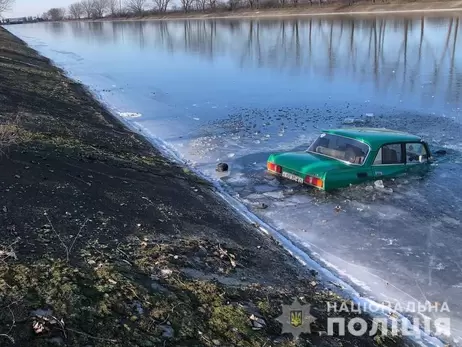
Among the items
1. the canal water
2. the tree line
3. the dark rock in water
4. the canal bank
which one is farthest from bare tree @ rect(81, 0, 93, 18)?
the dark rock in water

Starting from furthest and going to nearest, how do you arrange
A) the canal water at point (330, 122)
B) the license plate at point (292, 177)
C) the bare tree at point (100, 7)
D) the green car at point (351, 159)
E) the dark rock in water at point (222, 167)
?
the bare tree at point (100, 7) < the dark rock in water at point (222, 167) < the license plate at point (292, 177) < the green car at point (351, 159) < the canal water at point (330, 122)

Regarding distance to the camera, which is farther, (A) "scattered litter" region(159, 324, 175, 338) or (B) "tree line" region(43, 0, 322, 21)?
(B) "tree line" region(43, 0, 322, 21)

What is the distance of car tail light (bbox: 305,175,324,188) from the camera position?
10.1m

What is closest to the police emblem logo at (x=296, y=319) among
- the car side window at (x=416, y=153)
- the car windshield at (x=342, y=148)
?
the car windshield at (x=342, y=148)

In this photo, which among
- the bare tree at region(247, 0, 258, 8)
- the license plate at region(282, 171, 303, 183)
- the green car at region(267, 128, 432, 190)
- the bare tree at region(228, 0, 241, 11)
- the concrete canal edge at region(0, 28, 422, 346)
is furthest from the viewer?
the bare tree at region(228, 0, 241, 11)

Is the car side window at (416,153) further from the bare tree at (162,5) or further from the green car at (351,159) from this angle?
the bare tree at (162,5)

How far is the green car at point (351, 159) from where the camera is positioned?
1029 centimetres

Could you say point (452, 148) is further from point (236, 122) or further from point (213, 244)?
point (213, 244)

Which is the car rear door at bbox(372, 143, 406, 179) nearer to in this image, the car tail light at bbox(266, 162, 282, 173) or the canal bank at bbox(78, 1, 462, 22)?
the car tail light at bbox(266, 162, 282, 173)

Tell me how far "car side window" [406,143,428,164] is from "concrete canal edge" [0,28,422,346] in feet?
15.8

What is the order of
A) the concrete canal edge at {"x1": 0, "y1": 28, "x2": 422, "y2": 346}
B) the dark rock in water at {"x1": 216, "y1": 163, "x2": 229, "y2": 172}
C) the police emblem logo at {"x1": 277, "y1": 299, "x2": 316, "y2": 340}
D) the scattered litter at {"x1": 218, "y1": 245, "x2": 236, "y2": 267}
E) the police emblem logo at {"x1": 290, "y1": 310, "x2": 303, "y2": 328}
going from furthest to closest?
the dark rock in water at {"x1": 216, "y1": 163, "x2": 229, "y2": 172} < the scattered litter at {"x1": 218, "y1": 245, "x2": 236, "y2": 267} < the police emblem logo at {"x1": 290, "y1": 310, "x2": 303, "y2": 328} < the police emblem logo at {"x1": 277, "y1": 299, "x2": 316, "y2": 340} < the concrete canal edge at {"x1": 0, "y1": 28, "x2": 422, "y2": 346}

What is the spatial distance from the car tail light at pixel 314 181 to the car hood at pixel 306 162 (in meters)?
0.15

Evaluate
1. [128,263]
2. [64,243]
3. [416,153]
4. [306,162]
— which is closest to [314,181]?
[306,162]

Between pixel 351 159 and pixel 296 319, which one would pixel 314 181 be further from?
pixel 296 319
